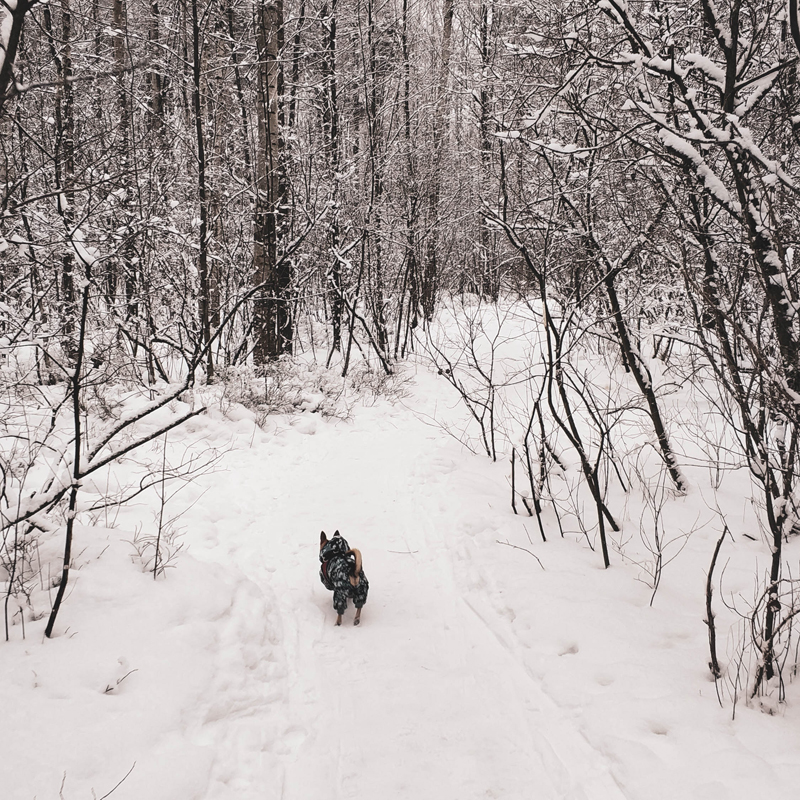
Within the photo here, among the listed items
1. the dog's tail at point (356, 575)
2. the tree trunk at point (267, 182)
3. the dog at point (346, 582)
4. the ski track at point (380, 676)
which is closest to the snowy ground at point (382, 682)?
the ski track at point (380, 676)

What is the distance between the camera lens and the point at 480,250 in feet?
58.2

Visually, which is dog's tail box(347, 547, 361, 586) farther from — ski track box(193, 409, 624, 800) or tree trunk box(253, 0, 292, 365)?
tree trunk box(253, 0, 292, 365)

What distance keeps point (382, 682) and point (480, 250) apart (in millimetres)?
16411

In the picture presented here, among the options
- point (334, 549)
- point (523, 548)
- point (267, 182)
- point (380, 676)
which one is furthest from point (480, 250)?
point (380, 676)

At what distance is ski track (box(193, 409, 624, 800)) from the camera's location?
2432mm

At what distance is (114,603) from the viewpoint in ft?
10.1

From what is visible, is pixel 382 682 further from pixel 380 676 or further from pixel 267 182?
pixel 267 182

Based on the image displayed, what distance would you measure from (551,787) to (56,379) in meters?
8.64

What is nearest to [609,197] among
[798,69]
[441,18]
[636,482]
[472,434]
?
[798,69]

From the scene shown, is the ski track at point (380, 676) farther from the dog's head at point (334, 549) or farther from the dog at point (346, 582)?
the dog's head at point (334, 549)

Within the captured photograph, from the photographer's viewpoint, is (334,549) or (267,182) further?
(267,182)

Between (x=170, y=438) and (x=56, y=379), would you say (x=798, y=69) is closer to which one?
(x=170, y=438)

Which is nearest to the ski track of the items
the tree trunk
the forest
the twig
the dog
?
the dog

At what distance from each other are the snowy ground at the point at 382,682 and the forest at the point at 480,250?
0.24 m
